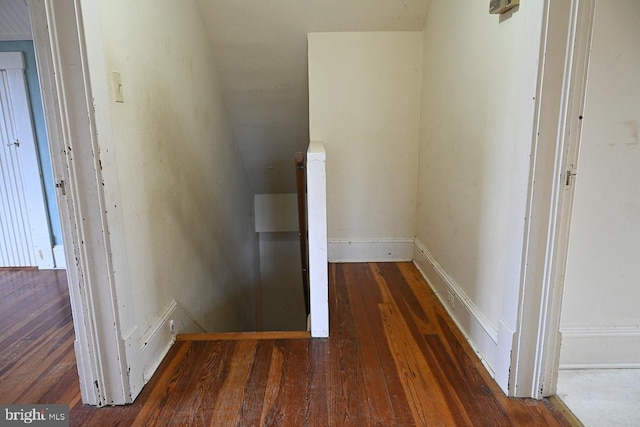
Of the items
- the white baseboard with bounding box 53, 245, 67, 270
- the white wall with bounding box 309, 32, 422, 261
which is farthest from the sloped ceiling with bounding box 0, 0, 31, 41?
the white wall with bounding box 309, 32, 422, 261

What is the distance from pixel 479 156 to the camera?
6.38 ft

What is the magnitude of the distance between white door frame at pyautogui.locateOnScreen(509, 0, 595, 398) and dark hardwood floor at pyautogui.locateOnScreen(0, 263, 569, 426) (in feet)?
0.60

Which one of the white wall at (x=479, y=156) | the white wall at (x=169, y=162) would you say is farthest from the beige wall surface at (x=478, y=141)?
the white wall at (x=169, y=162)

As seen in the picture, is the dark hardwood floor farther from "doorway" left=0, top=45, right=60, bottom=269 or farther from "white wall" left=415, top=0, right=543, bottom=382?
"doorway" left=0, top=45, right=60, bottom=269

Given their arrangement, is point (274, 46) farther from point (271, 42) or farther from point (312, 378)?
point (312, 378)

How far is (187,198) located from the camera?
Answer: 2457 millimetres

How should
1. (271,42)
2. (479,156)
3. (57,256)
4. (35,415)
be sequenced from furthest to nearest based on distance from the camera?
(57,256)
(271,42)
(479,156)
(35,415)

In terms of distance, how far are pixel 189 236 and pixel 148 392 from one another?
3.31 ft

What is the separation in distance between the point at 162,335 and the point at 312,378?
2.60 feet

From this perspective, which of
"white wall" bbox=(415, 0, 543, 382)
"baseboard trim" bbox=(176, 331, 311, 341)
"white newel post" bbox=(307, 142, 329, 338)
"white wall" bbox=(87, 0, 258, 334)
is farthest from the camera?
"baseboard trim" bbox=(176, 331, 311, 341)

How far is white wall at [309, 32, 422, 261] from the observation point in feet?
9.62

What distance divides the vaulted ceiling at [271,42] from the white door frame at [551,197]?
1568mm

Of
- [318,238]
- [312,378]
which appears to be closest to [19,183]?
[318,238]

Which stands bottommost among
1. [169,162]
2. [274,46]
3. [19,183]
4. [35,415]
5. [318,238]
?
[35,415]
